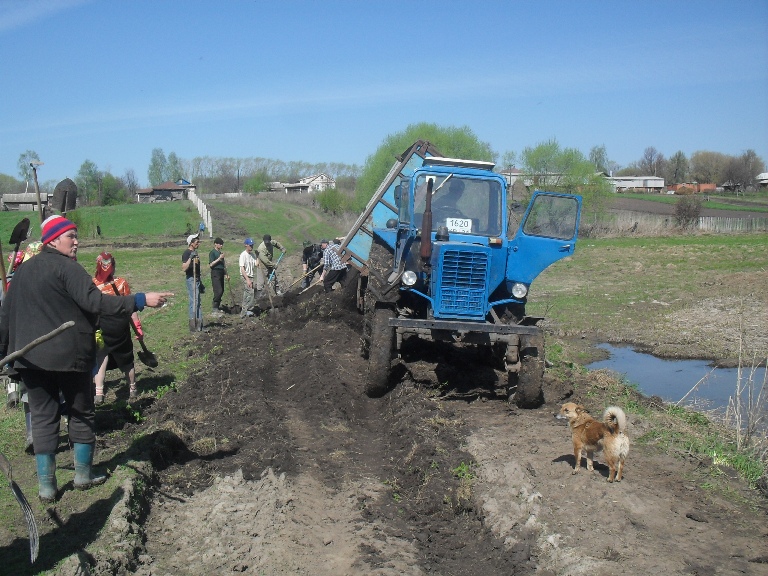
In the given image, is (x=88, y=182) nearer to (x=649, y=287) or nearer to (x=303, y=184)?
(x=303, y=184)

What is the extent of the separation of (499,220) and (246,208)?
6159cm

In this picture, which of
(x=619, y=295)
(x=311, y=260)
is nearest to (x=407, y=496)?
(x=311, y=260)

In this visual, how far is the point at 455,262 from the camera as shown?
8781 millimetres

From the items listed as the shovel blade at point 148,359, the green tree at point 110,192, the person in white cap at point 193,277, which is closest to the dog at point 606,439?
the shovel blade at point 148,359

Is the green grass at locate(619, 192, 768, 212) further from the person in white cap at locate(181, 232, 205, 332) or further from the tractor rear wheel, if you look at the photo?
the tractor rear wheel

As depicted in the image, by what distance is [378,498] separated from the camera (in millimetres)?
6172

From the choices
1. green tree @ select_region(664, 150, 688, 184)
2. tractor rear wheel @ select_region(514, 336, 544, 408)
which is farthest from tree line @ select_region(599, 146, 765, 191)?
tractor rear wheel @ select_region(514, 336, 544, 408)

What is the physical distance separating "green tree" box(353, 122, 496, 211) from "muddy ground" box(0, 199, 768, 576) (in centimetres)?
3022

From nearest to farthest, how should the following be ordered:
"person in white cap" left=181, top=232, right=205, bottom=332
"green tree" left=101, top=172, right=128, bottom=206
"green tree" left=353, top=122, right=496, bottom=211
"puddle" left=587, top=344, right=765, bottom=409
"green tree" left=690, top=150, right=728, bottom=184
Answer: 1. "puddle" left=587, top=344, right=765, bottom=409
2. "person in white cap" left=181, top=232, right=205, bottom=332
3. "green tree" left=353, top=122, right=496, bottom=211
4. "green tree" left=101, top=172, right=128, bottom=206
5. "green tree" left=690, top=150, right=728, bottom=184

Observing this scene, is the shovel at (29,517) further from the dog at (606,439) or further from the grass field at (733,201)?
the grass field at (733,201)

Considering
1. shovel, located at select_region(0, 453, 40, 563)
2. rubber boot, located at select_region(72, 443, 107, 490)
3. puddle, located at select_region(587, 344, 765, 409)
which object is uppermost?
shovel, located at select_region(0, 453, 40, 563)

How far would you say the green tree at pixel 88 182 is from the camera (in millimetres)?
87319

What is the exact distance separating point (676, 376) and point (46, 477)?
394 inches

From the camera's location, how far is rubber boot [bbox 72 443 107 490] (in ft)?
18.6
